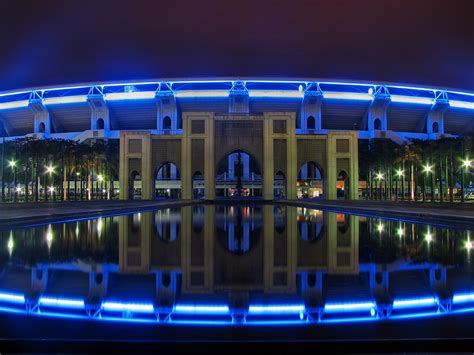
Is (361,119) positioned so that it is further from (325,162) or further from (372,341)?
(372,341)

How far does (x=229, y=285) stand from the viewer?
18.1 feet

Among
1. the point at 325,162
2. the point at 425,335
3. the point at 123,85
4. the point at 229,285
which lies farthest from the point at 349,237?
the point at 123,85

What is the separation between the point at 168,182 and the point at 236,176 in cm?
1157

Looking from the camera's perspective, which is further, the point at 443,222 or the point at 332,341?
the point at 443,222

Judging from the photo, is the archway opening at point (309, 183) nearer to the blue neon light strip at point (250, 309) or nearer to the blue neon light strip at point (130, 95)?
the blue neon light strip at point (130, 95)

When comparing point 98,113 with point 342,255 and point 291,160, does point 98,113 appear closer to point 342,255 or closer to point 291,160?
point 291,160

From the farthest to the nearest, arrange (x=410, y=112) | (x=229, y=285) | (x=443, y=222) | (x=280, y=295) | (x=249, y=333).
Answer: (x=410, y=112), (x=443, y=222), (x=229, y=285), (x=280, y=295), (x=249, y=333)

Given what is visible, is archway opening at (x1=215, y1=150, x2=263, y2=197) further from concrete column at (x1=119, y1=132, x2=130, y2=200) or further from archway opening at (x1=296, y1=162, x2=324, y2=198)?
concrete column at (x1=119, y1=132, x2=130, y2=200)

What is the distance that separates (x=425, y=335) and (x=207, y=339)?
1.92 m

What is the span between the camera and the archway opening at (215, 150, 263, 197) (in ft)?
219

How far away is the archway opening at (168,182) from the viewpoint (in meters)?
67.8

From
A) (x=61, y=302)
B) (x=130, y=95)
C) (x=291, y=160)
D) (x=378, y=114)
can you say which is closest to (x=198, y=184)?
(x=130, y=95)

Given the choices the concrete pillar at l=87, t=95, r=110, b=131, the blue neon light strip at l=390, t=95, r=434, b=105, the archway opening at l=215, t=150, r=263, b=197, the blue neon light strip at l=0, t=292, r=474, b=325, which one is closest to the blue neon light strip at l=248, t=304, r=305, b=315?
the blue neon light strip at l=0, t=292, r=474, b=325

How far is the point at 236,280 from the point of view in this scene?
5.85m
